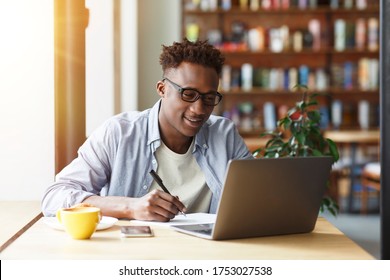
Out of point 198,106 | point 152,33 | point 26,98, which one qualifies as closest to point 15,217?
point 26,98

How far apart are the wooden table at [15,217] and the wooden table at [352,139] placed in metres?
4.00

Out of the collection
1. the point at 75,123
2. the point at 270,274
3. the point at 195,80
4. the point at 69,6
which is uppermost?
the point at 69,6

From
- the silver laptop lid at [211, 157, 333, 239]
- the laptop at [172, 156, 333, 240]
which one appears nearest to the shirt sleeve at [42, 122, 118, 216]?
the laptop at [172, 156, 333, 240]

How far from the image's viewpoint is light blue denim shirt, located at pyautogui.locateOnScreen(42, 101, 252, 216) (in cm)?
188

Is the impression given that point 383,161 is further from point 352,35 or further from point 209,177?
point 352,35

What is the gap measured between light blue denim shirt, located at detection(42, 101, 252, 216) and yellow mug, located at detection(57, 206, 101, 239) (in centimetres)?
41

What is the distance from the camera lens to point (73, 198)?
1707mm

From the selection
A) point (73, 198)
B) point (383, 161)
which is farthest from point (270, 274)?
point (73, 198)

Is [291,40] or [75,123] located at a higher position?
[291,40]

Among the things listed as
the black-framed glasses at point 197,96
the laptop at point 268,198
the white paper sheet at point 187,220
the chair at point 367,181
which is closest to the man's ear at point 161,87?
the black-framed glasses at point 197,96

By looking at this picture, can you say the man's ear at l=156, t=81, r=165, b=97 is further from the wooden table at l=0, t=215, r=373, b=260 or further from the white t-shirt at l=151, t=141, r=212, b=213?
the wooden table at l=0, t=215, r=373, b=260

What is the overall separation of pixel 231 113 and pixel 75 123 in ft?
13.1

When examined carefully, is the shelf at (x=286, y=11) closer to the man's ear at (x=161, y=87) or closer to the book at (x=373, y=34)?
the book at (x=373, y=34)

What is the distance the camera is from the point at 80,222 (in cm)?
136
